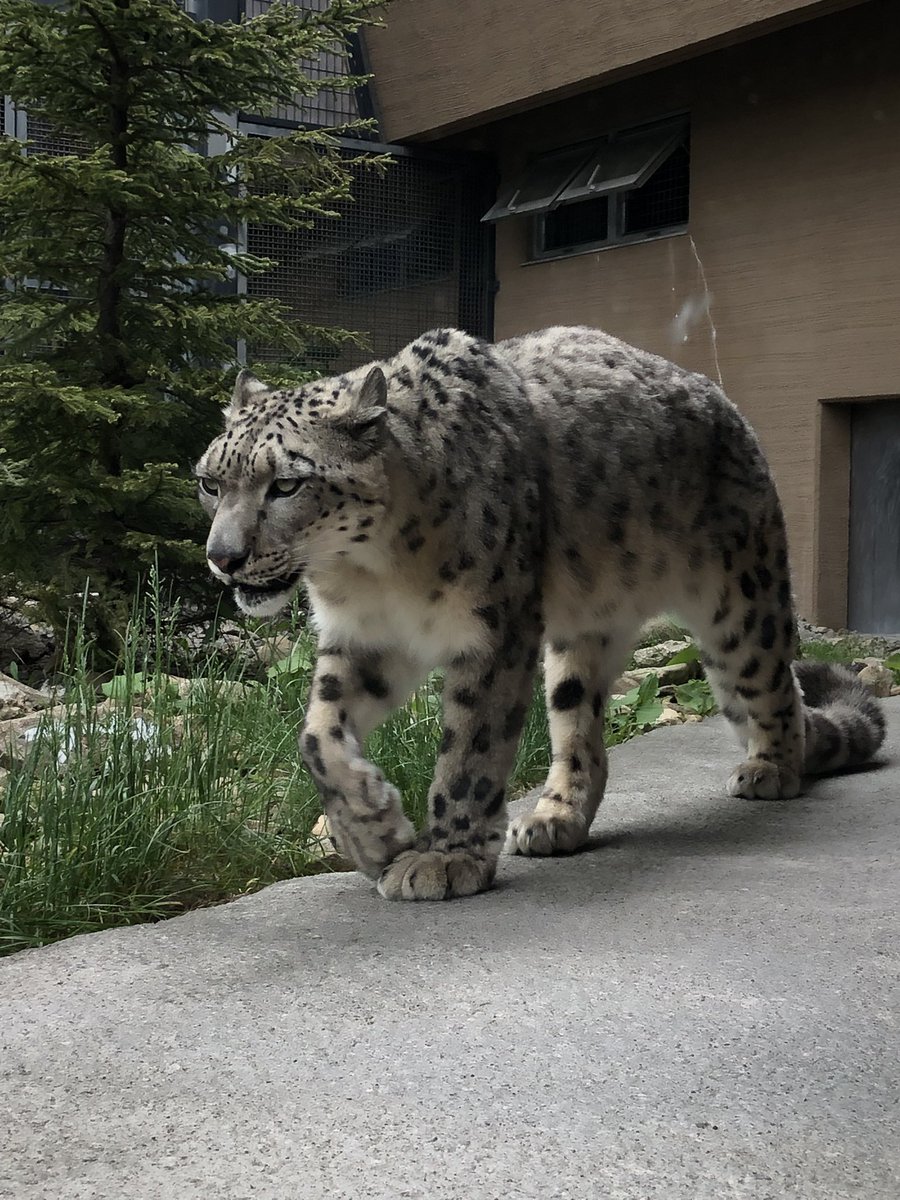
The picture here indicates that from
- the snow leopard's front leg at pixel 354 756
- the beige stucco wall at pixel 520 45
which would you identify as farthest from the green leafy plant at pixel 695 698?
the beige stucco wall at pixel 520 45

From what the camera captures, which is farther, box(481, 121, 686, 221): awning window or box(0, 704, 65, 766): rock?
box(481, 121, 686, 221): awning window

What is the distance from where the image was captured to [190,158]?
22.8 feet

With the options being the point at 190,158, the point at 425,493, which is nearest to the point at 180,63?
the point at 190,158

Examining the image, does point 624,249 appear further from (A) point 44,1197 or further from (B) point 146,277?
(A) point 44,1197

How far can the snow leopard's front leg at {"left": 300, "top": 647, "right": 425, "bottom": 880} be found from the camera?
3.51 metres

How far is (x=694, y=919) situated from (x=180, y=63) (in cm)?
491

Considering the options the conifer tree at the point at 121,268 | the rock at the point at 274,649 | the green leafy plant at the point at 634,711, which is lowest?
the green leafy plant at the point at 634,711

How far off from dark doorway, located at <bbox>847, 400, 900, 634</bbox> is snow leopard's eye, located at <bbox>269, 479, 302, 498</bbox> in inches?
304

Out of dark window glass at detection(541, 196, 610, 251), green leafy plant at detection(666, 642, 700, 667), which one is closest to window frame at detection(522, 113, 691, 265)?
dark window glass at detection(541, 196, 610, 251)

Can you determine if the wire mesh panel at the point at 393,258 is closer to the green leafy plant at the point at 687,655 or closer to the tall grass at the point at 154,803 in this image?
the green leafy plant at the point at 687,655

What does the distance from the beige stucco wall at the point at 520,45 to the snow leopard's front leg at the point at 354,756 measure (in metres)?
6.88

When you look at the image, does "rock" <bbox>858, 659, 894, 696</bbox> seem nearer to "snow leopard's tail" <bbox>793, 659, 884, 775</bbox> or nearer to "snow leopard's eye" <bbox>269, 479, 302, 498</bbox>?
"snow leopard's tail" <bbox>793, 659, 884, 775</bbox>

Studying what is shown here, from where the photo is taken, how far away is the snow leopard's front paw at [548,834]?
3.96 m

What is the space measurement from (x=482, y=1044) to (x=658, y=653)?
5.29 m
